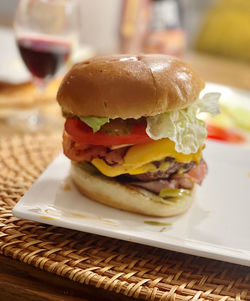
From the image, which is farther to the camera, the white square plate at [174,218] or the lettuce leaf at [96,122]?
the lettuce leaf at [96,122]

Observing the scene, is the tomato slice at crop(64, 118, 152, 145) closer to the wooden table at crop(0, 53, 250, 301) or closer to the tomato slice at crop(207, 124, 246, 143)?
the wooden table at crop(0, 53, 250, 301)

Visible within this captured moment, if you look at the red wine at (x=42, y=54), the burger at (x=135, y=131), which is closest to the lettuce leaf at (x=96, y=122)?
the burger at (x=135, y=131)

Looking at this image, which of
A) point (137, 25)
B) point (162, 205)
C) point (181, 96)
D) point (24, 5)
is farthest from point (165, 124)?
point (137, 25)

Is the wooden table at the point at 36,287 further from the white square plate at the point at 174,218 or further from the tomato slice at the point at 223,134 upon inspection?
the tomato slice at the point at 223,134

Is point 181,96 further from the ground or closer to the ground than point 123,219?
further from the ground

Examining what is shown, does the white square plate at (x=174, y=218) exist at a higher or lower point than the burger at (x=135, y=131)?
lower

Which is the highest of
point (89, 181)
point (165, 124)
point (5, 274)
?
point (165, 124)

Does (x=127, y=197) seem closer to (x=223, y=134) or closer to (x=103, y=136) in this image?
(x=103, y=136)

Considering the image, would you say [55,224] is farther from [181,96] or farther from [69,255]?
[181,96]
